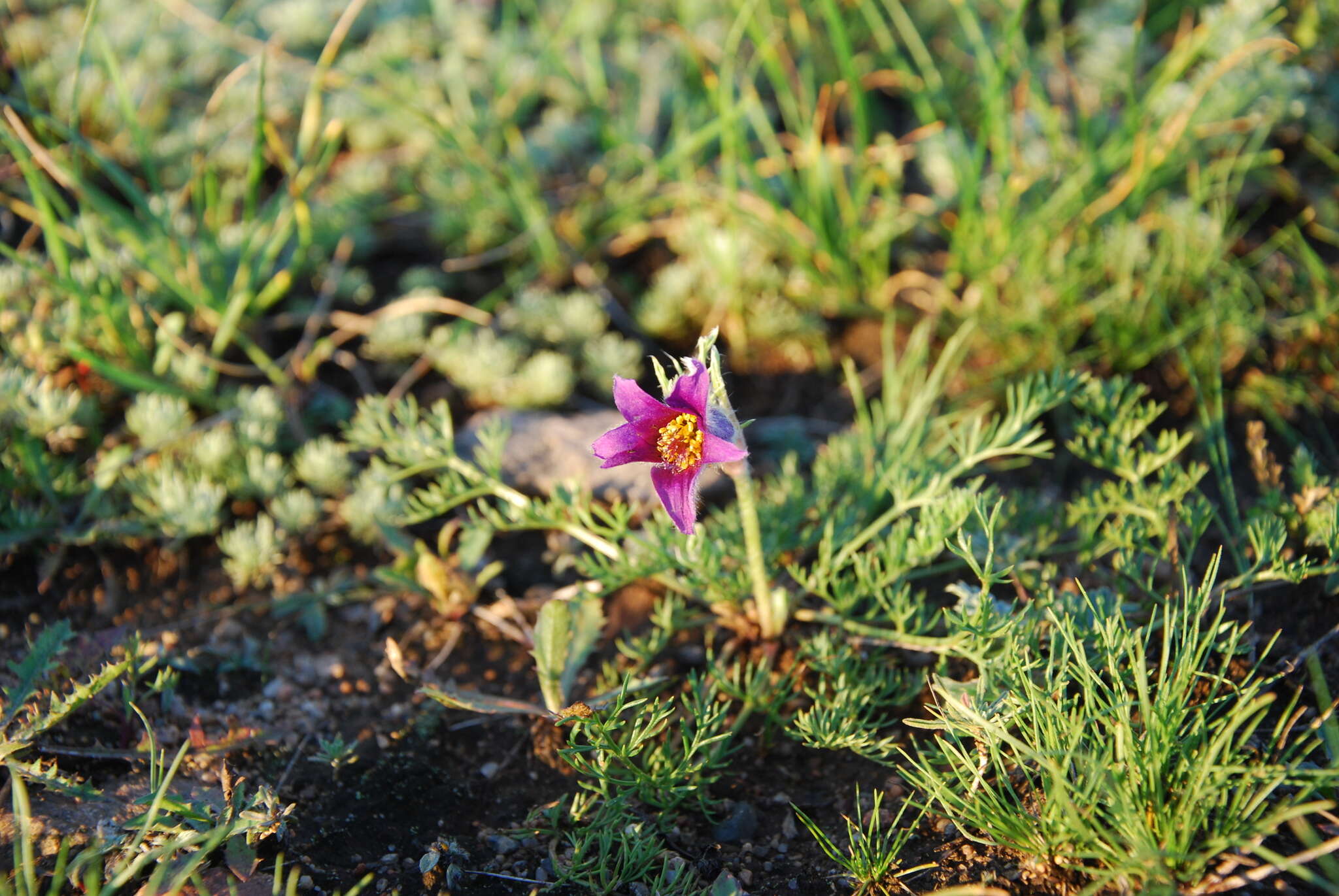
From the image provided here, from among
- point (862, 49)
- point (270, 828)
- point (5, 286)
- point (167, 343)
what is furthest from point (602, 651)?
point (862, 49)

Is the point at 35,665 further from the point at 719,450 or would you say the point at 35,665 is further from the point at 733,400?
the point at 733,400

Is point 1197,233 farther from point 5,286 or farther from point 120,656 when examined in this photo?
point 5,286

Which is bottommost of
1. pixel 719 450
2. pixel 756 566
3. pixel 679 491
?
pixel 756 566

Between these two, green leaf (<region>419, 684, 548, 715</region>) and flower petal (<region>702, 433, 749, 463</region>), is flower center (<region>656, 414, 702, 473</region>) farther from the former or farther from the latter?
green leaf (<region>419, 684, 548, 715</region>)

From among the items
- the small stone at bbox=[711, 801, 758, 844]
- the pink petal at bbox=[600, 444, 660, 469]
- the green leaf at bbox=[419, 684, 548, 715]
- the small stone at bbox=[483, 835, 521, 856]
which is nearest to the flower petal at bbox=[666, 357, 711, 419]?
the pink petal at bbox=[600, 444, 660, 469]

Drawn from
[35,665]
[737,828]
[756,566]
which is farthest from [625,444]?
[35,665]

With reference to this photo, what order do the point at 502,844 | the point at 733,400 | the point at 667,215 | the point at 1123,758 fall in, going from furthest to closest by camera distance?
the point at 667,215, the point at 733,400, the point at 502,844, the point at 1123,758
